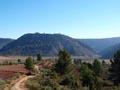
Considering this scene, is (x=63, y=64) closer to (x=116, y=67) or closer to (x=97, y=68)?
(x=97, y=68)

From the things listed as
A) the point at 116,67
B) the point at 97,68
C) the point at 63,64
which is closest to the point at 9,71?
the point at 63,64

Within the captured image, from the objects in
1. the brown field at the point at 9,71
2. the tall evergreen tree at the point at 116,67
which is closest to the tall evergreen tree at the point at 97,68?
the tall evergreen tree at the point at 116,67

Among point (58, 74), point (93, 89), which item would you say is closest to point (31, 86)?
point (93, 89)

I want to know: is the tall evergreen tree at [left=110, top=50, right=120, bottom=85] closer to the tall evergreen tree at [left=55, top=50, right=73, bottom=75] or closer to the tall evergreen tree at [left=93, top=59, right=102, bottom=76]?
the tall evergreen tree at [left=93, top=59, right=102, bottom=76]

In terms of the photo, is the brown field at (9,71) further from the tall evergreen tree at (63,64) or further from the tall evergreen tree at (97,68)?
the tall evergreen tree at (97,68)

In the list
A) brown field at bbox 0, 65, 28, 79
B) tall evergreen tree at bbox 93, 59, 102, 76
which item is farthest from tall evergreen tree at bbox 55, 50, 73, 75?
brown field at bbox 0, 65, 28, 79

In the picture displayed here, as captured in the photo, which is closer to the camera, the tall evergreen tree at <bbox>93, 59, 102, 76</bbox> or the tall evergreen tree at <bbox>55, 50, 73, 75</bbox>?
the tall evergreen tree at <bbox>55, 50, 73, 75</bbox>

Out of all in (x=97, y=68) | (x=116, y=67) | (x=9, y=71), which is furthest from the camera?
(x=9, y=71)

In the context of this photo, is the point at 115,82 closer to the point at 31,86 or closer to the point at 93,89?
the point at 93,89

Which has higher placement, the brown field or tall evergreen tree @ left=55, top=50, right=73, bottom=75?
tall evergreen tree @ left=55, top=50, right=73, bottom=75

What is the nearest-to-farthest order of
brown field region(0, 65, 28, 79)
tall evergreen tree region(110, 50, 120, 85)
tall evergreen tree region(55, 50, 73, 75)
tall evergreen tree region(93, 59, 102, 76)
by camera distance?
brown field region(0, 65, 28, 79)
tall evergreen tree region(55, 50, 73, 75)
tall evergreen tree region(110, 50, 120, 85)
tall evergreen tree region(93, 59, 102, 76)

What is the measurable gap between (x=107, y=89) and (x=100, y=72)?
74.2ft

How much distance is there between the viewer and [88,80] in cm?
5844

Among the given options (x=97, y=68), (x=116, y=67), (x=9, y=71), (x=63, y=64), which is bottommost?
(x=9, y=71)
